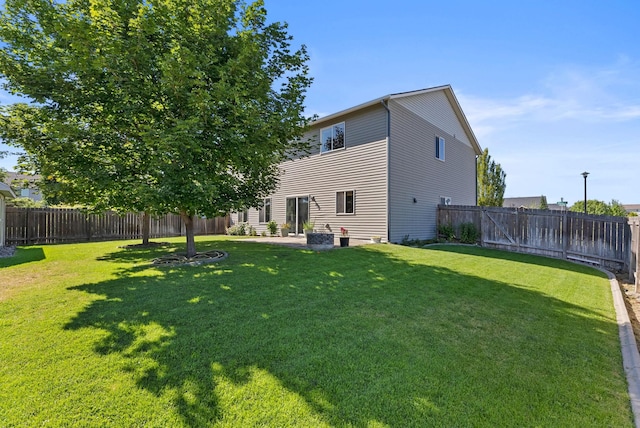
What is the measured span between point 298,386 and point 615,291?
26.6 ft

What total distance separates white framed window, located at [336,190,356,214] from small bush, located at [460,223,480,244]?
5276mm

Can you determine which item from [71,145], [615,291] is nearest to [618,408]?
[615,291]

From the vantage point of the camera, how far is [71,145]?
696 centimetres

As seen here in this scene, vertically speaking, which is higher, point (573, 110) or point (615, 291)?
point (573, 110)

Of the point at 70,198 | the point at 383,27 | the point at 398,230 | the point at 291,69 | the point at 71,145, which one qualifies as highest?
the point at 383,27

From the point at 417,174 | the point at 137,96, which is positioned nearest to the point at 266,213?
the point at 417,174

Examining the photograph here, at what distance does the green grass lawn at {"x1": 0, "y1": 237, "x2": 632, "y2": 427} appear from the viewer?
2529 millimetres

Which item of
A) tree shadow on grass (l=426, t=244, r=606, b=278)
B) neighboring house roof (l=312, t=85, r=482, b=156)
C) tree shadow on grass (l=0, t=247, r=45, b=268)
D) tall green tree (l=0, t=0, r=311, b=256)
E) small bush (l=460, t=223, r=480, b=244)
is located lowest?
tree shadow on grass (l=426, t=244, r=606, b=278)

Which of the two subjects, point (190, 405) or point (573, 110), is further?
point (573, 110)

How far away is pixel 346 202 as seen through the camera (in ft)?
47.3

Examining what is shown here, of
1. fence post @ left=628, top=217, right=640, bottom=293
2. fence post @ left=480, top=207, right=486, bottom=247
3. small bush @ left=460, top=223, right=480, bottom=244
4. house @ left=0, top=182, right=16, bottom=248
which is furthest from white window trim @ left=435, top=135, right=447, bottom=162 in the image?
house @ left=0, top=182, right=16, bottom=248

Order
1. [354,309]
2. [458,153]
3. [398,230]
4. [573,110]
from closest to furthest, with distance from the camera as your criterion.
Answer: [354,309] < [398,230] < [573,110] < [458,153]

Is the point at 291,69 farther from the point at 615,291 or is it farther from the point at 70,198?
the point at 615,291

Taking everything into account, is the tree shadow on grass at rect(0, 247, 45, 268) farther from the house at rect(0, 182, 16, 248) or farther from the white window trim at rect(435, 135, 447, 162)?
the white window trim at rect(435, 135, 447, 162)
